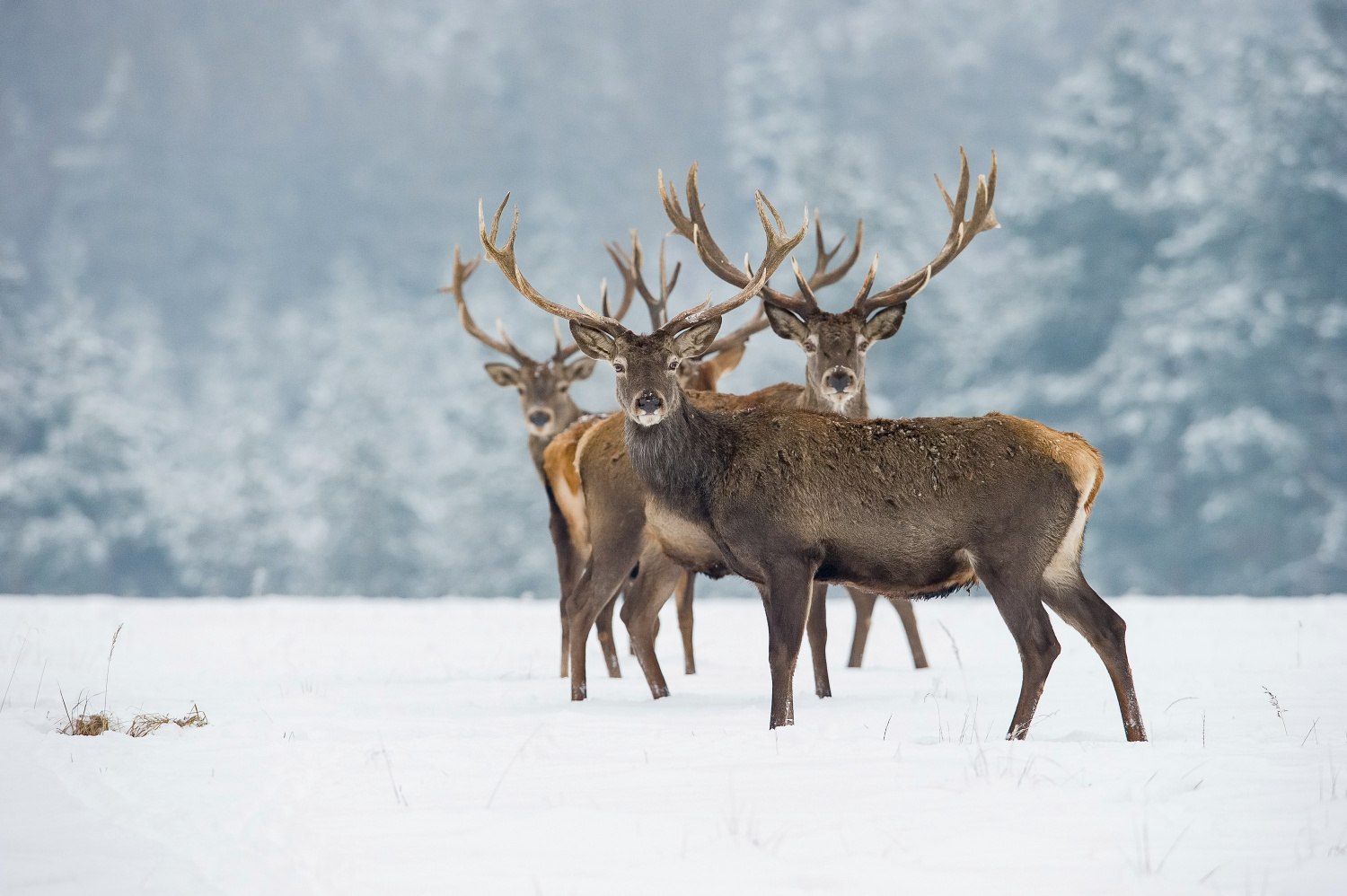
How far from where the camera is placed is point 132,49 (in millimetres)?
123812

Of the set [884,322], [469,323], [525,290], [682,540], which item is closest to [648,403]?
[682,540]

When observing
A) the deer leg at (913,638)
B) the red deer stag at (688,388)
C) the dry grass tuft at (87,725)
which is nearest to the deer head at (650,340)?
the red deer stag at (688,388)

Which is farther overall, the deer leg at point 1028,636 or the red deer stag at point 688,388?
the red deer stag at point 688,388

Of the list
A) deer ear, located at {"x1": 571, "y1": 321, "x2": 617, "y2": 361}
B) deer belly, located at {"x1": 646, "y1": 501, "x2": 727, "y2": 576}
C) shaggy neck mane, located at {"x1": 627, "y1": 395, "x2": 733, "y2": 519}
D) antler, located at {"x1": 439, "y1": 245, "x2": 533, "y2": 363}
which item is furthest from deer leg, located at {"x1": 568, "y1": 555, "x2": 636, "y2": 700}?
antler, located at {"x1": 439, "y1": 245, "x2": 533, "y2": 363}

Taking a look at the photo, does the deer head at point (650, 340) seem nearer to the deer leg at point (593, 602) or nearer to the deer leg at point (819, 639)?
the deer leg at point (593, 602)

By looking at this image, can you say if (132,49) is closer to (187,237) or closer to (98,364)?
(187,237)

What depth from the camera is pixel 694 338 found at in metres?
7.25

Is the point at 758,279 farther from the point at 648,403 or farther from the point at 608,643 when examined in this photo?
the point at 608,643

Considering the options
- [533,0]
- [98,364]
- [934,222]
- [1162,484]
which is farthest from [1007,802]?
[533,0]

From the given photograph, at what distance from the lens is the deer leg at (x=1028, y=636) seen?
6039 millimetres

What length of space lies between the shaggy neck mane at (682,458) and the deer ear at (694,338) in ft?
1.02

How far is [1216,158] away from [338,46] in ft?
340

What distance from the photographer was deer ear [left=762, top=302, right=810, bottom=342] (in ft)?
28.4

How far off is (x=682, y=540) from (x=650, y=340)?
0.99m
